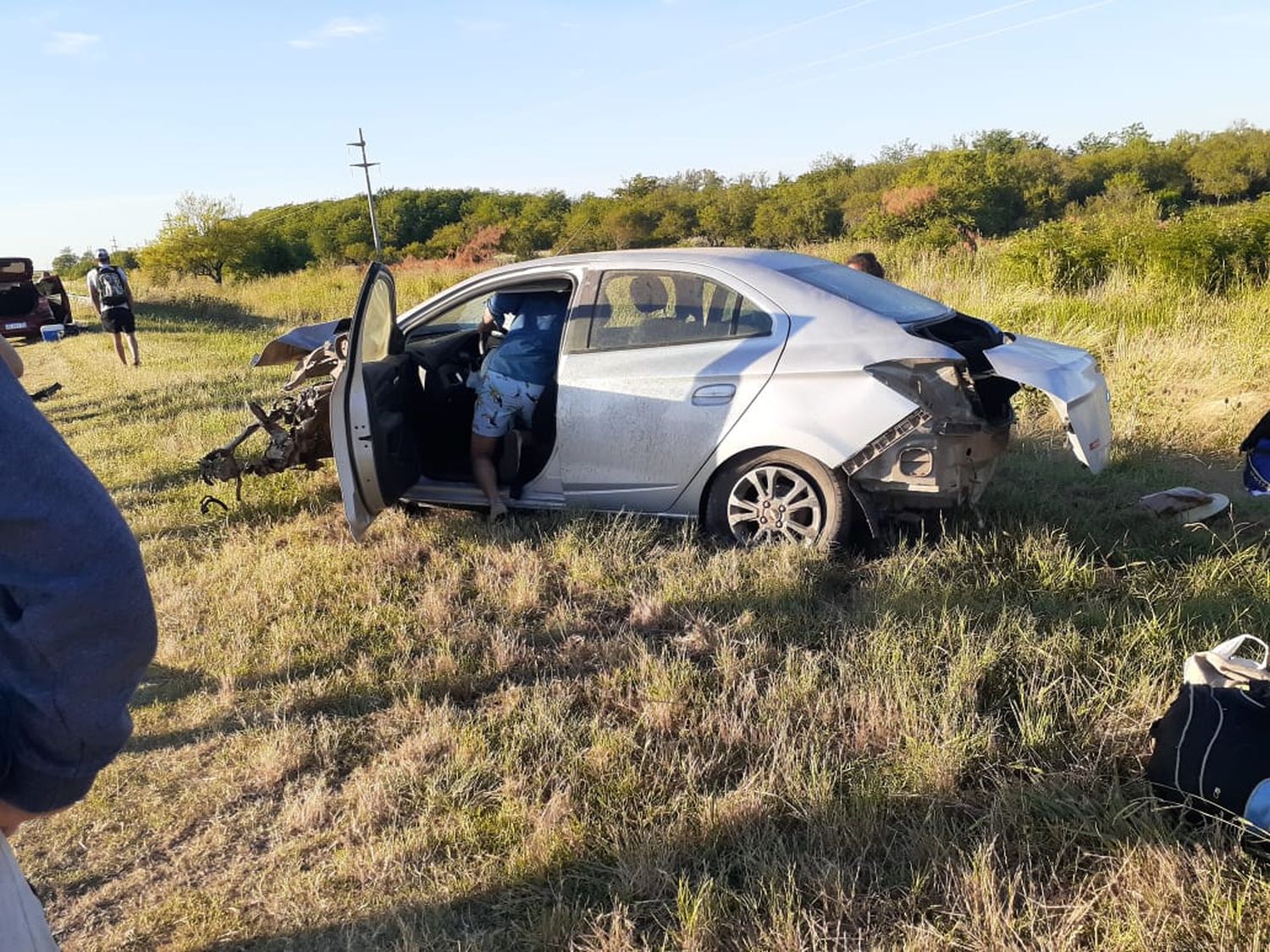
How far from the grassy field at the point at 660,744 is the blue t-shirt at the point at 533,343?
869 mm

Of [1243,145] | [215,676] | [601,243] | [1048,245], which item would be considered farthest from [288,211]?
[215,676]

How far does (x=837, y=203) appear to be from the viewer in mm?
45750

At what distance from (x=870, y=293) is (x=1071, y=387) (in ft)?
3.85

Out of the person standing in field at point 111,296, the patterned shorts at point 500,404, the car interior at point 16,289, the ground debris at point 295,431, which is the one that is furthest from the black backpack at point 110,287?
the patterned shorts at point 500,404

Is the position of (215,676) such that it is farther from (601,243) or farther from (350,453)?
(601,243)

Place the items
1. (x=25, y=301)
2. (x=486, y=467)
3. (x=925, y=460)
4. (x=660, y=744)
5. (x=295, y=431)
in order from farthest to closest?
(x=25, y=301)
(x=295, y=431)
(x=486, y=467)
(x=925, y=460)
(x=660, y=744)

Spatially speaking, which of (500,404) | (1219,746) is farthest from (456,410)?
(1219,746)

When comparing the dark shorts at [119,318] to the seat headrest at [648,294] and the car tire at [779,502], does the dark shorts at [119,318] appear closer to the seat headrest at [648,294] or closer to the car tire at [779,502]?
the seat headrest at [648,294]

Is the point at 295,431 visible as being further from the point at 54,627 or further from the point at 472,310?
the point at 54,627

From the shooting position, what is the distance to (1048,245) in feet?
39.2

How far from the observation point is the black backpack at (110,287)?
13695 mm

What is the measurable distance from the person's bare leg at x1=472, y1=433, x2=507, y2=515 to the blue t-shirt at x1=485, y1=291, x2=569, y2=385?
1.31 ft

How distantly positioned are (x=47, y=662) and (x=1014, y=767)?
2694mm

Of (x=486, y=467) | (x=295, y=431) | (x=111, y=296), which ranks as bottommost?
(x=486, y=467)
